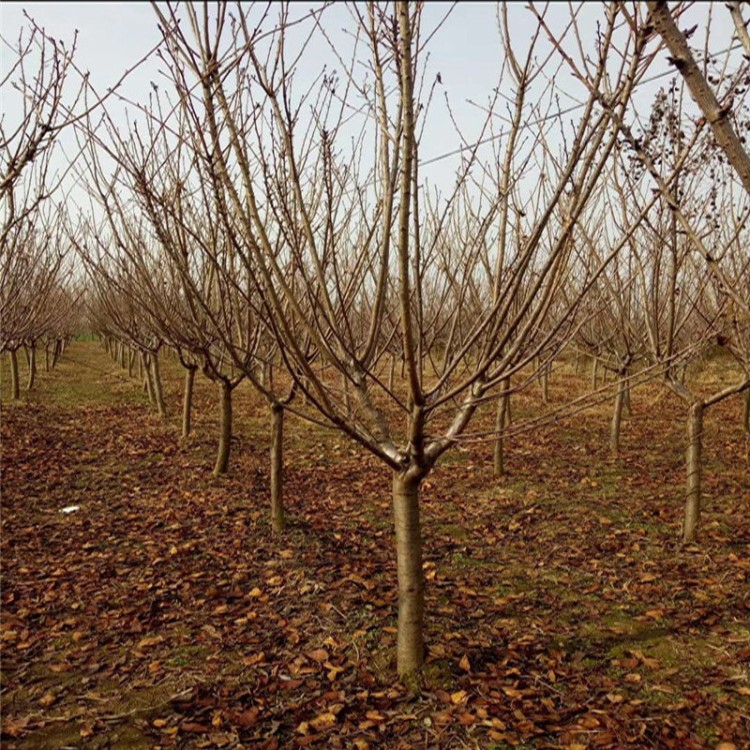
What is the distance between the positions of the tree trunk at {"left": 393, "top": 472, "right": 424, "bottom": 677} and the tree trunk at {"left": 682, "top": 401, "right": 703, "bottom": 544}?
3321mm

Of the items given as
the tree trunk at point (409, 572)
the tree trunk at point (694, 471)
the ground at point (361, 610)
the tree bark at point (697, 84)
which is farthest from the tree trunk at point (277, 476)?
the tree bark at point (697, 84)

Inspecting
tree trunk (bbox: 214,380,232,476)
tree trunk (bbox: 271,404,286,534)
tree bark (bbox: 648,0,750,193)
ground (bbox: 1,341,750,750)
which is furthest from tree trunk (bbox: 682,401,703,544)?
tree trunk (bbox: 214,380,232,476)

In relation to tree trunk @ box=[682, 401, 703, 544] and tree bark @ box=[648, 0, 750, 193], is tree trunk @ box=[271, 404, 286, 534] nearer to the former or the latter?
tree trunk @ box=[682, 401, 703, 544]

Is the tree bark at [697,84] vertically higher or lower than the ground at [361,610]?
higher

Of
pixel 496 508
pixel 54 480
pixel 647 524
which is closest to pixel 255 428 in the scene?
pixel 54 480

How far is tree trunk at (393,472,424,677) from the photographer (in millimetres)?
3008

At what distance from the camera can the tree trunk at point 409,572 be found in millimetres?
3008

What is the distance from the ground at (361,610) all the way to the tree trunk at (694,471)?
0.56ft

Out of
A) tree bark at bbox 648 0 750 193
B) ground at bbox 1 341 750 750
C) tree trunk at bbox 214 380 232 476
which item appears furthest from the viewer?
tree trunk at bbox 214 380 232 476

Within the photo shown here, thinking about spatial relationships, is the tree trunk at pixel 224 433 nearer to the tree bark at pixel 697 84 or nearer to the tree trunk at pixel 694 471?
the tree trunk at pixel 694 471

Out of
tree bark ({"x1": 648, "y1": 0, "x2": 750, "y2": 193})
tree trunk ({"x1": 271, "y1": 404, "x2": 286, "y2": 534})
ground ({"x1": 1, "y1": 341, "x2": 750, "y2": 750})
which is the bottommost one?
ground ({"x1": 1, "y1": 341, "x2": 750, "y2": 750})

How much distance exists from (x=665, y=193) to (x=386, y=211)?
3.43ft

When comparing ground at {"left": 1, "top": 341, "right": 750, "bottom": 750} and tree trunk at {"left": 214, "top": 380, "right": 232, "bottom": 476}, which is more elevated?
tree trunk at {"left": 214, "top": 380, "right": 232, "bottom": 476}

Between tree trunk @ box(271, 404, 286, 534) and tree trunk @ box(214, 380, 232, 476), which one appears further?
tree trunk @ box(214, 380, 232, 476)
